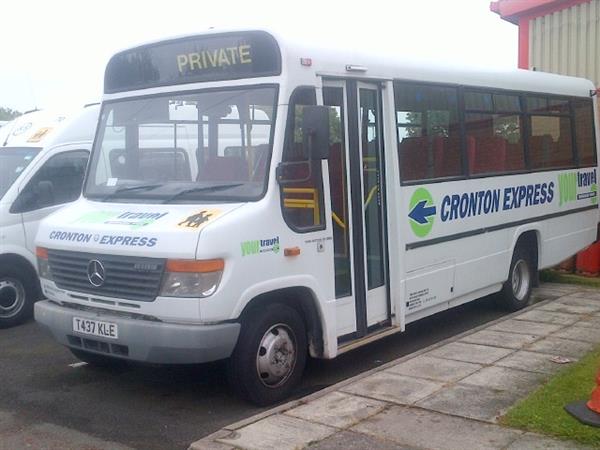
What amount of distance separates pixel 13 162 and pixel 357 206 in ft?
16.1

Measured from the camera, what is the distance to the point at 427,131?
25.3 ft

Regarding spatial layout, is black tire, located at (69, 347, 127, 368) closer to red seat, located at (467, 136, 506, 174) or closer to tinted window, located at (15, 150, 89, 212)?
tinted window, located at (15, 150, 89, 212)

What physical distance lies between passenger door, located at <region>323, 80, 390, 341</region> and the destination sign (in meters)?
0.67

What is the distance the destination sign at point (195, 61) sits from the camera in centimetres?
609

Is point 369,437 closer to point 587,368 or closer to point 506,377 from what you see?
point 506,377

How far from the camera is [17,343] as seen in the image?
27.3ft

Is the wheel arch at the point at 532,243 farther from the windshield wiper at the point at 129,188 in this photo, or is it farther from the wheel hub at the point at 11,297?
the wheel hub at the point at 11,297

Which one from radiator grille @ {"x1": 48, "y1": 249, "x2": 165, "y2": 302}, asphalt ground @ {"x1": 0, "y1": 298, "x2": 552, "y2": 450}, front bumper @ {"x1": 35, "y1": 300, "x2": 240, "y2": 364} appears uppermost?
radiator grille @ {"x1": 48, "y1": 249, "x2": 165, "y2": 302}

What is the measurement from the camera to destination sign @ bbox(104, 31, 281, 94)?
6086mm

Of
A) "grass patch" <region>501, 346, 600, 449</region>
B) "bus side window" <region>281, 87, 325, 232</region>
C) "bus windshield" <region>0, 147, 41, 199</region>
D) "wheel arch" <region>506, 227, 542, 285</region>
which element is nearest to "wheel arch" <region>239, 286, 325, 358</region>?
"bus side window" <region>281, 87, 325, 232</region>

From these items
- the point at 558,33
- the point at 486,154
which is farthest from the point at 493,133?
the point at 558,33

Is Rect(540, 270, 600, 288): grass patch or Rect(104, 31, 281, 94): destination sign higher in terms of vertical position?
Rect(104, 31, 281, 94): destination sign

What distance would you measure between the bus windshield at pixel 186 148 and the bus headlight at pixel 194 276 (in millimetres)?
682

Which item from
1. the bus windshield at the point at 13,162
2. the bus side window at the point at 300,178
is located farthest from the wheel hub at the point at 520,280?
the bus windshield at the point at 13,162
